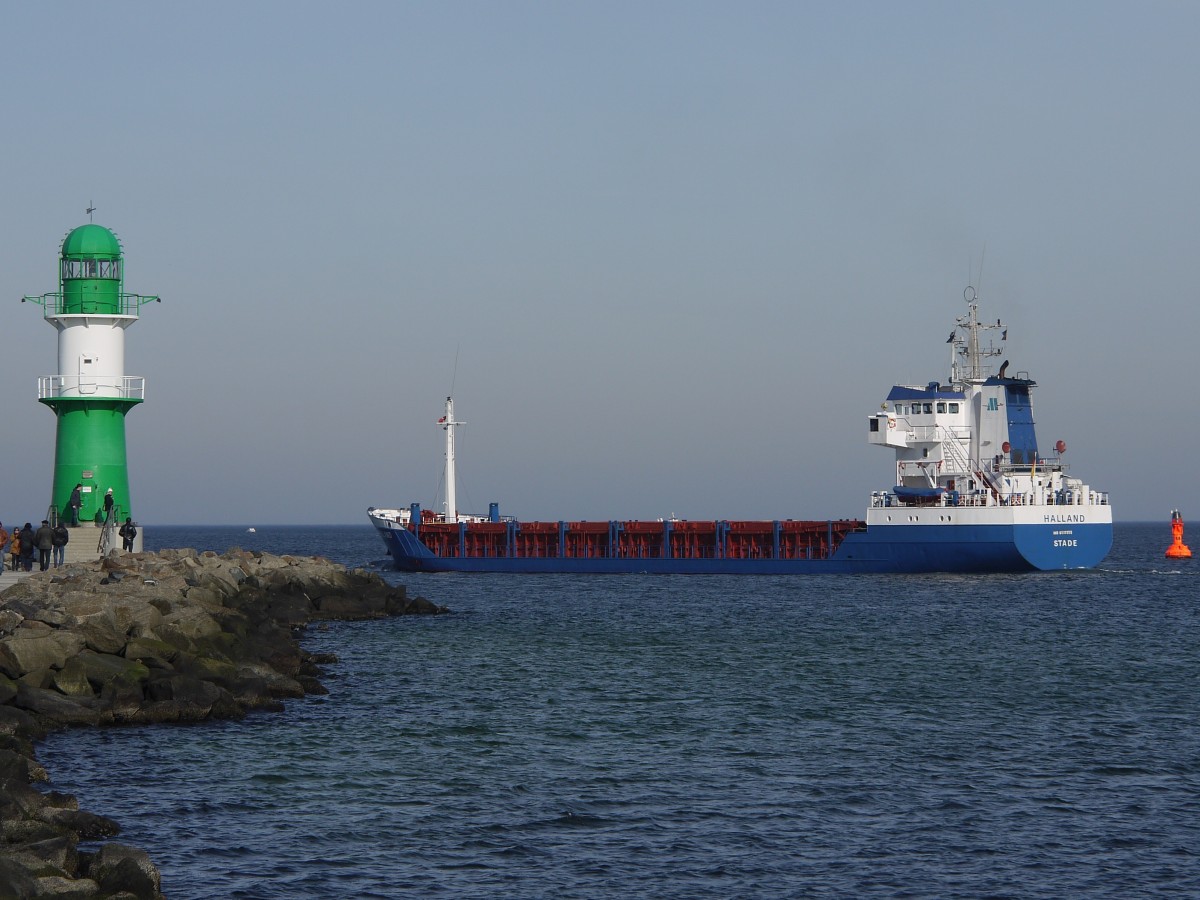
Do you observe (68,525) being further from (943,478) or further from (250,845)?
(943,478)

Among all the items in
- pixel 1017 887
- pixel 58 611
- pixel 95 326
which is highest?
pixel 95 326

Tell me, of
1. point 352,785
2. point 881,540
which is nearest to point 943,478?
point 881,540

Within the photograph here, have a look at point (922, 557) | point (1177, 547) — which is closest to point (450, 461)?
point (922, 557)

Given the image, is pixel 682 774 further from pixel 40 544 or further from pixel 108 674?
pixel 40 544

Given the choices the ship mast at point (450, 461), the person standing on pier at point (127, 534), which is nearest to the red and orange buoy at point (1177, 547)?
the ship mast at point (450, 461)

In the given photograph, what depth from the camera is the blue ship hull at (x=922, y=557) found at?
49.8 meters

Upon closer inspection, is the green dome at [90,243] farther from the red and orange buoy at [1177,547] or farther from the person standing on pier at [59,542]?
the red and orange buoy at [1177,547]

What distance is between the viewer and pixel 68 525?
39.0 meters

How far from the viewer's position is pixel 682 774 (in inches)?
701

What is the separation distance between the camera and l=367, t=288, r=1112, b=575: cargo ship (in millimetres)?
50312

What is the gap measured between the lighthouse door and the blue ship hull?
2521 cm

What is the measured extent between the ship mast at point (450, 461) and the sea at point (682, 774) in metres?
29.1

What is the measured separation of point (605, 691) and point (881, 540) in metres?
29.2

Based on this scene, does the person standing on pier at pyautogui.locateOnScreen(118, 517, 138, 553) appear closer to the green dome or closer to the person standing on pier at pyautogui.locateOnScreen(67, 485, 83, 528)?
the person standing on pier at pyautogui.locateOnScreen(67, 485, 83, 528)
